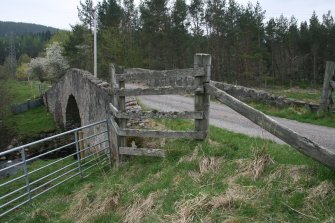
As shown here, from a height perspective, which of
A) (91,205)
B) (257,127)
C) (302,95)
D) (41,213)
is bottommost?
(302,95)

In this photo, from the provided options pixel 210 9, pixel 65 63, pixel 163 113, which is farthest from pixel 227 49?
pixel 163 113

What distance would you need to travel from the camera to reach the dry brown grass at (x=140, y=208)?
5.32 metres

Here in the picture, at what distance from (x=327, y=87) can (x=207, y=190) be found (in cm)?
650

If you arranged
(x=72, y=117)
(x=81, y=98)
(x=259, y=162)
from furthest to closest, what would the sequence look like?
(x=72, y=117) < (x=81, y=98) < (x=259, y=162)

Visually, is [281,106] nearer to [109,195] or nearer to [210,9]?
[109,195]

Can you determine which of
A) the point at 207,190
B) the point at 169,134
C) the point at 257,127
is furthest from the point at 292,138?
the point at 257,127

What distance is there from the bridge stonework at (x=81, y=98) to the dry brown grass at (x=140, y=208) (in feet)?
14.2

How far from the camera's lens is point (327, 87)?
1028cm

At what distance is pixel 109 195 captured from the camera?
6051 millimetres

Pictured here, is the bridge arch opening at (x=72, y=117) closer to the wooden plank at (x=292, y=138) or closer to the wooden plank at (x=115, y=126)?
the wooden plank at (x=115, y=126)

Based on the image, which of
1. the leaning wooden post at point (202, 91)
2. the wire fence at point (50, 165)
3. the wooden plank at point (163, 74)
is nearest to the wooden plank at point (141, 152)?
the wire fence at point (50, 165)

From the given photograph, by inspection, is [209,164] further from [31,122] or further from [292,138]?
[31,122]

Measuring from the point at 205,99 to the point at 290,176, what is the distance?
216 centimetres

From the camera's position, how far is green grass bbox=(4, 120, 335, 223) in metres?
4.48
